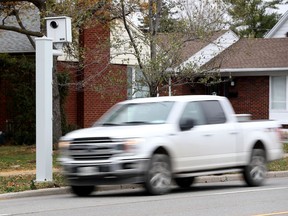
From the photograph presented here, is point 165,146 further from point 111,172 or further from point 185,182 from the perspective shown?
point 185,182

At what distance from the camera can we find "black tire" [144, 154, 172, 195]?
15.1 meters

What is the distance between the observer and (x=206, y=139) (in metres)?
16.3

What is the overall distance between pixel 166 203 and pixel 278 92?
27830mm

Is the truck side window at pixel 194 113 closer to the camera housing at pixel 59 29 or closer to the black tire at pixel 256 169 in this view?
the black tire at pixel 256 169

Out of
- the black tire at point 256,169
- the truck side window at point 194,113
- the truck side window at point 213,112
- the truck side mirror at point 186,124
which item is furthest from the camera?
the black tire at point 256,169

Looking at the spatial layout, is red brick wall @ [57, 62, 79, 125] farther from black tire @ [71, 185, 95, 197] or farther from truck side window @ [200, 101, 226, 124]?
black tire @ [71, 185, 95, 197]

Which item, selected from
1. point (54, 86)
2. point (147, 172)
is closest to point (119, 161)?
point (147, 172)

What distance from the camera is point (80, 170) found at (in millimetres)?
15086

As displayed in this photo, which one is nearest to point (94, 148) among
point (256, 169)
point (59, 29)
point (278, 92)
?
point (256, 169)

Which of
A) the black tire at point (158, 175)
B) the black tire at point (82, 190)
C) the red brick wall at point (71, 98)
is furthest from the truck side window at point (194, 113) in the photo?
the red brick wall at point (71, 98)

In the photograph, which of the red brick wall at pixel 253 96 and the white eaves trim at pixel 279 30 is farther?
the white eaves trim at pixel 279 30

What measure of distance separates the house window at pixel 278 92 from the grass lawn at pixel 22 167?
31.9 feet

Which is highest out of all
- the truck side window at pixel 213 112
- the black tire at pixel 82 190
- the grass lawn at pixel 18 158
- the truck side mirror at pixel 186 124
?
the truck side window at pixel 213 112

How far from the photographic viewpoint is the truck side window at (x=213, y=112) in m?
16.8
